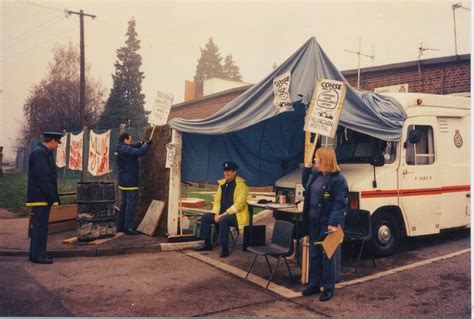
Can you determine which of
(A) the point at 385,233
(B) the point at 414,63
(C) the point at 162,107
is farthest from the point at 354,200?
(B) the point at 414,63

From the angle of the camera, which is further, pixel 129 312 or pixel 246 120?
pixel 246 120

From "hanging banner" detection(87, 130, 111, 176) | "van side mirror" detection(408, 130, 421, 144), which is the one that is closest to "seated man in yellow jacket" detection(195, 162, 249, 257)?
"van side mirror" detection(408, 130, 421, 144)

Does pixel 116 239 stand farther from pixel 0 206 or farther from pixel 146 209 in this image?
pixel 0 206

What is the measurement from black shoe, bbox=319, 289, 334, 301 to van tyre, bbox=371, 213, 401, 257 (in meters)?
2.16

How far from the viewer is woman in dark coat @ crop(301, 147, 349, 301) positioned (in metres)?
5.19

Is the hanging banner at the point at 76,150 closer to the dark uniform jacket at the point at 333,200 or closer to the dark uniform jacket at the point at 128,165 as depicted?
the dark uniform jacket at the point at 128,165

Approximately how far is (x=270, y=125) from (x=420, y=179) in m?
3.00

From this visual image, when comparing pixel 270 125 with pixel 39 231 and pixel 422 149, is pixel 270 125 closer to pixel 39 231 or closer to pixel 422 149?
pixel 422 149

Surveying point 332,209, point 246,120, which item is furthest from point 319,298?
point 246,120

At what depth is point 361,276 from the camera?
6207 mm

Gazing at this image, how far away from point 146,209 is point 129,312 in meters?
4.51

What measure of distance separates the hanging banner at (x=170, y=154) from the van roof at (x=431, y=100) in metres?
4.23

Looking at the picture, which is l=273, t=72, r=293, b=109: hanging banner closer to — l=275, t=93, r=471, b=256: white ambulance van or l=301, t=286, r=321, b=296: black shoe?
l=275, t=93, r=471, b=256: white ambulance van

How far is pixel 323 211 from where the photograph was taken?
5.32 metres
